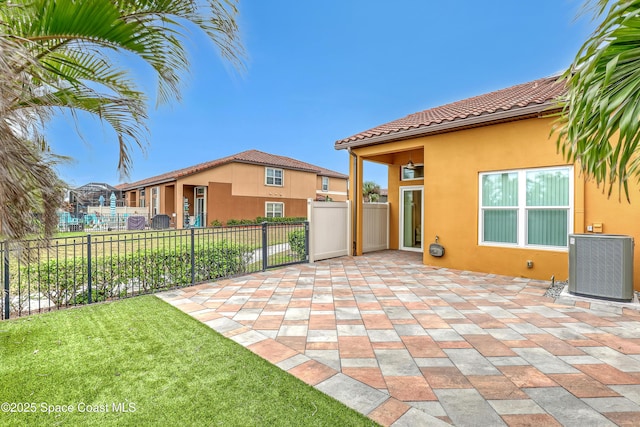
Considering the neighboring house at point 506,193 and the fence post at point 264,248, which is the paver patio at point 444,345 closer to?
the neighboring house at point 506,193

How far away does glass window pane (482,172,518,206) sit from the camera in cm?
679

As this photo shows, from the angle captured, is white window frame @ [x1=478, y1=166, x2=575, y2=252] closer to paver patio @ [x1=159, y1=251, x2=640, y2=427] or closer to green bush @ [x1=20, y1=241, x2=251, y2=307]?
paver patio @ [x1=159, y1=251, x2=640, y2=427]

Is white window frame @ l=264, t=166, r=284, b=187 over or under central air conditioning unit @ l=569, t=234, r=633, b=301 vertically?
over

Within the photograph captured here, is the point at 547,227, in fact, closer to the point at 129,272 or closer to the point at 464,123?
the point at 464,123

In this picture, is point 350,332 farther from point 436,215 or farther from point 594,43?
point 436,215

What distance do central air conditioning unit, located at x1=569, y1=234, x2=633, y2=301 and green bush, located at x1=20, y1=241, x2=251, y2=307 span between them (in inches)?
265

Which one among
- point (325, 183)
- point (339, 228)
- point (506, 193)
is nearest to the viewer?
point (506, 193)

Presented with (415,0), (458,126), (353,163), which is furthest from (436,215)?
(415,0)

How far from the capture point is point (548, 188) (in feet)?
20.8

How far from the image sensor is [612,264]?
4.88m

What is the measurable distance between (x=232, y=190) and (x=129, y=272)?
53.4 feet

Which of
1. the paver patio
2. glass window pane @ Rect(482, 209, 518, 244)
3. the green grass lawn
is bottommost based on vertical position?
the green grass lawn

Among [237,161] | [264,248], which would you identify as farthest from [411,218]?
[237,161]

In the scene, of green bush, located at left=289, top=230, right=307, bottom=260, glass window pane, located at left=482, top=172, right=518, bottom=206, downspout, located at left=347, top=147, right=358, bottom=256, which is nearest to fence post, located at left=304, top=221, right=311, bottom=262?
green bush, located at left=289, top=230, right=307, bottom=260
